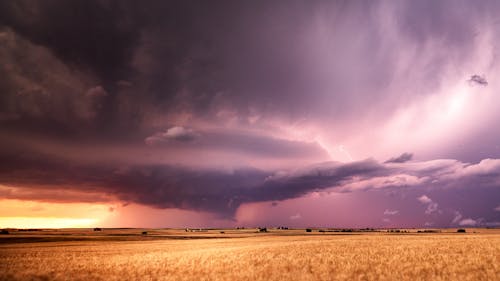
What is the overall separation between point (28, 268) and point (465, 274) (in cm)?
3406

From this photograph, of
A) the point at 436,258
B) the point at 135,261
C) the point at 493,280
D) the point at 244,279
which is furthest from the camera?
the point at 135,261

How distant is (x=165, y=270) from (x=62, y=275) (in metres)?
7.58

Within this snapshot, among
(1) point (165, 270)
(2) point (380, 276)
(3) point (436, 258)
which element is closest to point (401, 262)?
(3) point (436, 258)

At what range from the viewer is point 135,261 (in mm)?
35156

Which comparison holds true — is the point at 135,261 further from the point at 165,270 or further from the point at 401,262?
the point at 401,262

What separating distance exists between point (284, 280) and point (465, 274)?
12658 mm

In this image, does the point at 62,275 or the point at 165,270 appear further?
the point at 165,270

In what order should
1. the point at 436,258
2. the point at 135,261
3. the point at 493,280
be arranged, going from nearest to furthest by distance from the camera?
the point at 493,280, the point at 436,258, the point at 135,261

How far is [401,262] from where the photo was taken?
30.5 m

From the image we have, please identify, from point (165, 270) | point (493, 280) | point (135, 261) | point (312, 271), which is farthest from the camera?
point (135, 261)

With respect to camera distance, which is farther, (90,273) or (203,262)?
(203,262)

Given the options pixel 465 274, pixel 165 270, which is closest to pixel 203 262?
pixel 165 270

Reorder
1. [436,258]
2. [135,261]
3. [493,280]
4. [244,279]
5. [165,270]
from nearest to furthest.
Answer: [493,280] < [244,279] < [165,270] < [436,258] < [135,261]

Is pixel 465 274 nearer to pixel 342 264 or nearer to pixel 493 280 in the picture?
pixel 493 280
